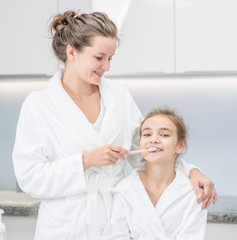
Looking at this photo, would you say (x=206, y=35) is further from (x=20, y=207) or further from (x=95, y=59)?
(x=20, y=207)

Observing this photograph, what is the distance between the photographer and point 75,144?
5.51ft

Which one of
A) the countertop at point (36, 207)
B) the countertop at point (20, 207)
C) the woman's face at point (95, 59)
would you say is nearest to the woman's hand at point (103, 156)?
the woman's face at point (95, 59)

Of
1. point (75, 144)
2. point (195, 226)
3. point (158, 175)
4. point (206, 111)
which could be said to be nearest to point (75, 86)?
point (75, 144)

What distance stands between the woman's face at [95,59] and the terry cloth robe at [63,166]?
0.11 meters

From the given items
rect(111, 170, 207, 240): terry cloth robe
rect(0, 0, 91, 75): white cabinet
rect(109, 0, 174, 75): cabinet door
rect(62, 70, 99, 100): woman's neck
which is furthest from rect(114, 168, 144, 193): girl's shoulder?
Answer: rect(0, 0, 91, 75): white cabinet

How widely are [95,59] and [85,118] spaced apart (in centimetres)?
21

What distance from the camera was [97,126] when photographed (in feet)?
5.73

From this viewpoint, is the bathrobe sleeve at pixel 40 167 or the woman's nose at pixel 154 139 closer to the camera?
the bathrobe sleeve at pixel 40 167

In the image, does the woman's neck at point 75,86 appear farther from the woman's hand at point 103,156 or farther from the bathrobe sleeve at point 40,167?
the woman's hand at point 103,156

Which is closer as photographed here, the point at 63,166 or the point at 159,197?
the point at 63,166

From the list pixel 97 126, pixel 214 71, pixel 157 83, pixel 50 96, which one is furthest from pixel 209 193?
pixel 157 83

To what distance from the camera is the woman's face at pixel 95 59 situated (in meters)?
1.65

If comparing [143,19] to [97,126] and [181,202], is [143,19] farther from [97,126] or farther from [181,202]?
[181,202]

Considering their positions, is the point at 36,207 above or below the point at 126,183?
below
